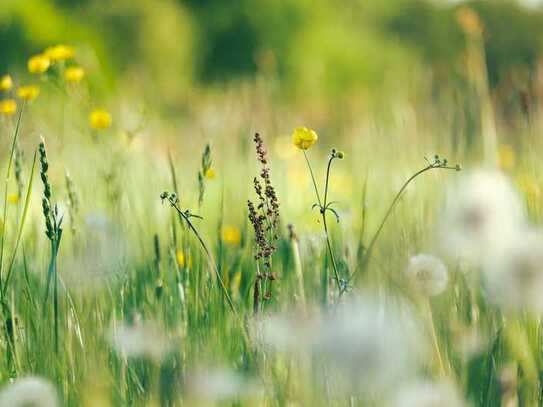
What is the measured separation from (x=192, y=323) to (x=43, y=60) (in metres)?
1.08

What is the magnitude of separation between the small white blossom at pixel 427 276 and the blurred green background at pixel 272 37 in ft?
30.9

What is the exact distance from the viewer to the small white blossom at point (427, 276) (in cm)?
93

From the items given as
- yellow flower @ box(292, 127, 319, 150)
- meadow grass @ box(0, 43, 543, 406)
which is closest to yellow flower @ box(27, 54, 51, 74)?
meadow grass @ box(0, 43, 543, 406)

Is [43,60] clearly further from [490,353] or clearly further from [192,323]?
[490,353]

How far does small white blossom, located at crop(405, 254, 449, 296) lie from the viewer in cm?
93

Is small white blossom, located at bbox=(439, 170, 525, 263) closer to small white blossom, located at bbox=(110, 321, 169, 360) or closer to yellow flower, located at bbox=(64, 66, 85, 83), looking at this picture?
small white blossom, located at bbox=(110, 321, 169, 360)

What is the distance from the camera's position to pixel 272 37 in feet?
40.4

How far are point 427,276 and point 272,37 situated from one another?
460 inches

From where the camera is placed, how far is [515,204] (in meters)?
0.85

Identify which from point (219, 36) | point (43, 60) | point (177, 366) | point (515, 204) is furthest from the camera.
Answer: point (219, 36)

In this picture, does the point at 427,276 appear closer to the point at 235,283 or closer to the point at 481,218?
the point at 481,218

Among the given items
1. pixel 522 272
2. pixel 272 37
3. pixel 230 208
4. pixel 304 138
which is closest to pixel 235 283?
pixel 304 138

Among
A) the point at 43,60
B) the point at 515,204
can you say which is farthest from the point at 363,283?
the point at 43,60

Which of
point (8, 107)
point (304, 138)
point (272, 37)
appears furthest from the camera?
point (272, 37)
